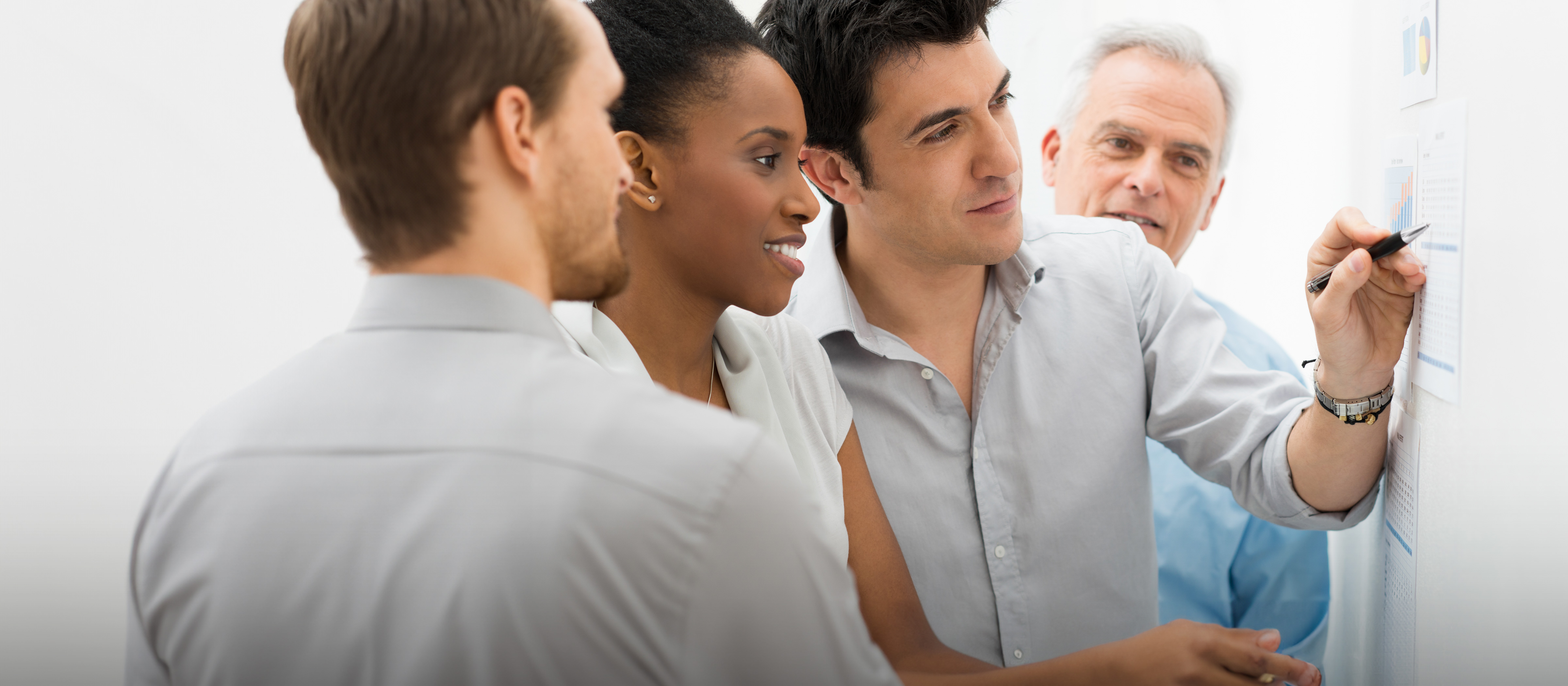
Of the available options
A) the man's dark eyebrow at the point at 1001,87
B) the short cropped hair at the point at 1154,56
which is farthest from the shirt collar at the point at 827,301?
the short cropped hair at the point at 1154,56

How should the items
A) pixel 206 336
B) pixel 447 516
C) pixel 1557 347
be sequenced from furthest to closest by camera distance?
pixel 206 336, pixel 1557 347, pixel 447 516

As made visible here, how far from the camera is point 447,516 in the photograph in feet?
1.97

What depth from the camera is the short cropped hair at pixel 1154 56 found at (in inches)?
84.3

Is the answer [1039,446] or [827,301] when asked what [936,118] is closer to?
[827,301]

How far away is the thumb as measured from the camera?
3.60ft

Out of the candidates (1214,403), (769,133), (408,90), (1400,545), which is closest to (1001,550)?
(1214,403)

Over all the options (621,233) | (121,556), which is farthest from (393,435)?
(121,556)

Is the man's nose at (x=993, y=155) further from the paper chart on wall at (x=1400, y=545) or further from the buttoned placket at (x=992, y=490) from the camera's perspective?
the paper chart on wall at (x=1400, y=545)

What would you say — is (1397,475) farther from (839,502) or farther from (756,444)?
(756,444)

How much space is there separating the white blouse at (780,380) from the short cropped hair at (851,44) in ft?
1.06

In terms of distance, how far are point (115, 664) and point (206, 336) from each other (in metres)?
0.56

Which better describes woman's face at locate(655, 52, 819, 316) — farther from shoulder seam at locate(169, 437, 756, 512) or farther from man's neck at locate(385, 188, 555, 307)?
shoulder seam at locate(169, 437, 756, 512)

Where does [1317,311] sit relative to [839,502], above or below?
above

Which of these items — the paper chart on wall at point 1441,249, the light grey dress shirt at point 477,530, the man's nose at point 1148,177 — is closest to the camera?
the light grey dress shirt at point 477,530
